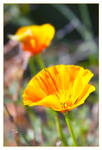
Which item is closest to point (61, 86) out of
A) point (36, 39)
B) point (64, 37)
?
point (36, 39)

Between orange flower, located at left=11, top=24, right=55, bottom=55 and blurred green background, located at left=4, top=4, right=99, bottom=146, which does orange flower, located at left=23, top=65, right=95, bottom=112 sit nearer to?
orange flower, located at left=11, top=24, right=55, bottom=55

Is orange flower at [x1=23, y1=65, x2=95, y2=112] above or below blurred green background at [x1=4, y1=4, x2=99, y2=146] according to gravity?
below

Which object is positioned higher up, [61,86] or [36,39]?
[36,39]

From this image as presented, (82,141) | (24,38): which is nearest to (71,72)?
(24,38)

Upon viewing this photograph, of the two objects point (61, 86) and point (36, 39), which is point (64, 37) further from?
point (61, 86)

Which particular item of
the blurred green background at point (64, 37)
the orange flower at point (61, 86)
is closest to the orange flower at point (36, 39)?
the orange flower at point (61, 86)

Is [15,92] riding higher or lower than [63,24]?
lower

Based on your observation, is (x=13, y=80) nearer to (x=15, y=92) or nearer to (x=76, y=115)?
(x=15, y=92)

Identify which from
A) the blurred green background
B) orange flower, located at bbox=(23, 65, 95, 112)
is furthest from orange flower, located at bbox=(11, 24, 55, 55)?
the blurred green background

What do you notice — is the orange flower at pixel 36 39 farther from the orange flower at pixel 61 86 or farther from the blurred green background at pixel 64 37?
the blurred green background at pixel 64 37
